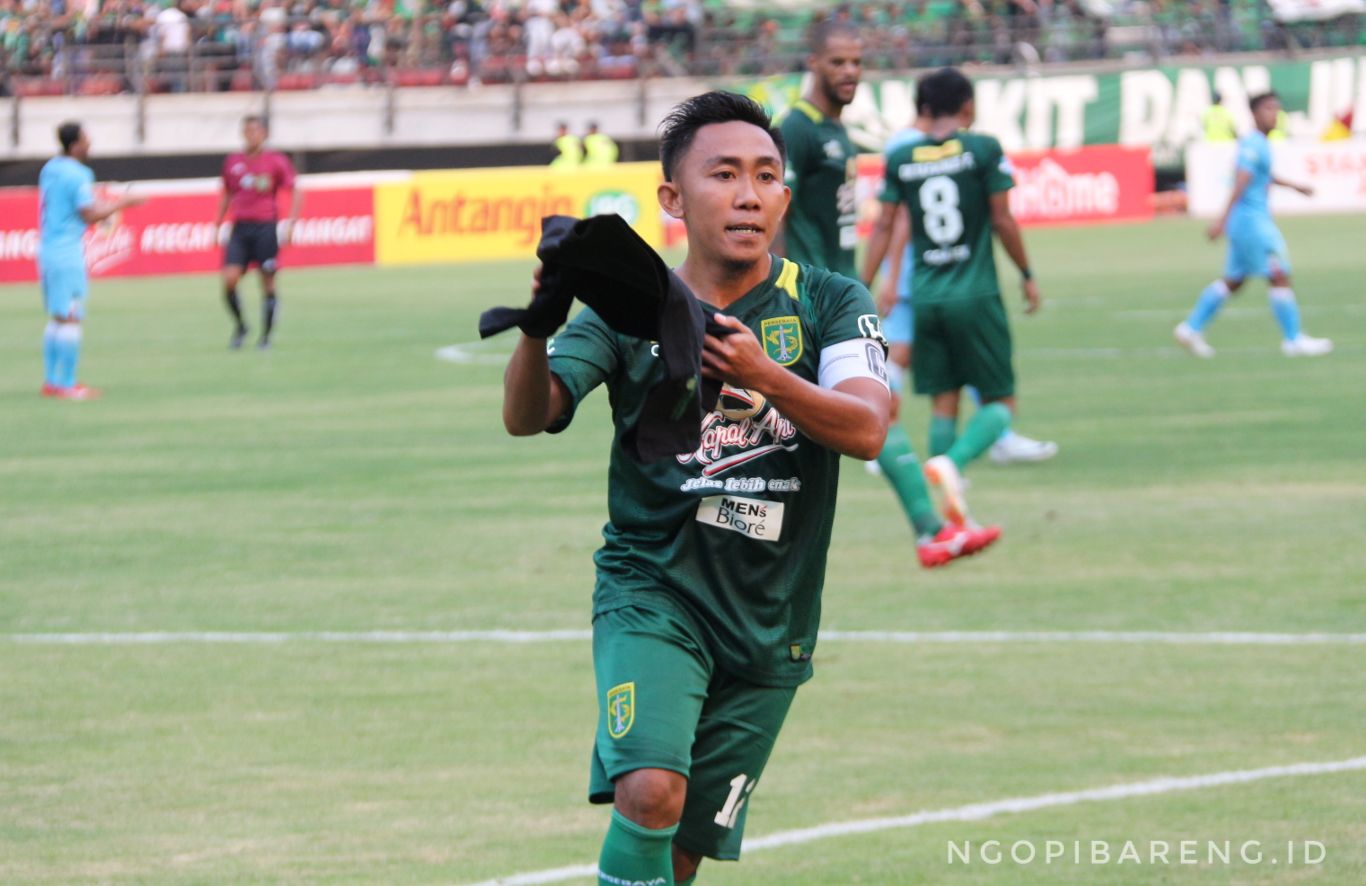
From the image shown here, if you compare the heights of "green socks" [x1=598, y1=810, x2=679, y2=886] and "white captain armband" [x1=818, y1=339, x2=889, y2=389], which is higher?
"white captain armband" [x1=818, y1=339, x2=889, y2=389]

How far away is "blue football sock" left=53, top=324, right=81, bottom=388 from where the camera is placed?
18812 mm

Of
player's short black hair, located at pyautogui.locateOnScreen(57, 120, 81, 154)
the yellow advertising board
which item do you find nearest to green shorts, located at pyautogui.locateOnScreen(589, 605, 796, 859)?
player's short black hair, located at pyautogui.locateOnScreen(57, 120, 81, 154)

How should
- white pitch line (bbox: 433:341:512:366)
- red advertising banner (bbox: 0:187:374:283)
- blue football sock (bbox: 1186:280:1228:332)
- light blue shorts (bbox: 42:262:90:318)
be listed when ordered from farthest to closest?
red advertising banner (bbox: 0:187:374:283) → white pitch line (bbox: 433:341:512:366) → blue football sock (bbox: 1186:280:1228:332) → light blue shorts (bbox: 42:262:90:318)

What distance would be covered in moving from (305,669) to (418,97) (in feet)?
126

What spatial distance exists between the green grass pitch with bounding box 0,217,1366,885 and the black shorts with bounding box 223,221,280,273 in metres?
4.71

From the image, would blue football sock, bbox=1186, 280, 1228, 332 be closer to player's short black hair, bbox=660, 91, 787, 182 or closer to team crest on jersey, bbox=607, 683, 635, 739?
player's short black hair, bbox=660, 91, 787, 182

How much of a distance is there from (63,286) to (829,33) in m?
10.7

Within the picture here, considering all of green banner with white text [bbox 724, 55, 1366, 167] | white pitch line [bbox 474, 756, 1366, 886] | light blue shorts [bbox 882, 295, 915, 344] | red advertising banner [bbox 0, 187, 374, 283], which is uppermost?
white pitch line [bbox 474, 756, 1366, 886]

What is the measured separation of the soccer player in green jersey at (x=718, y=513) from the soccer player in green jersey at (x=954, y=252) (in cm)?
645

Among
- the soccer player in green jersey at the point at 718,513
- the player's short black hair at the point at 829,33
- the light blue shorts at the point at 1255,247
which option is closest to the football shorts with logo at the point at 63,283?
the light blue shorts at the point at 1255,247

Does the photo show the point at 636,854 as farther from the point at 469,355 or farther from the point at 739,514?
the point at 469,355

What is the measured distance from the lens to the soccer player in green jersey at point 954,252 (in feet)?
36.9

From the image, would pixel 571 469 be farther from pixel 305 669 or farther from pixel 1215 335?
pixel 1215 335

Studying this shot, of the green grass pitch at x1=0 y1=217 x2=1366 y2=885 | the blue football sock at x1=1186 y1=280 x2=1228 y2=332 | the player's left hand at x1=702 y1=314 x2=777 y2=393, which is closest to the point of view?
the player's left hand at x1=702 y1=314 x2=777 y2=393
